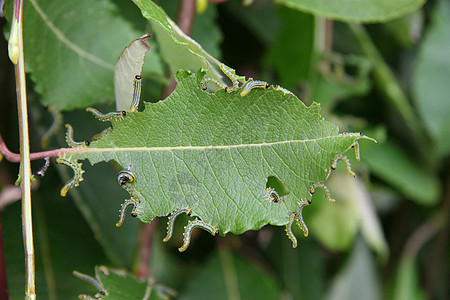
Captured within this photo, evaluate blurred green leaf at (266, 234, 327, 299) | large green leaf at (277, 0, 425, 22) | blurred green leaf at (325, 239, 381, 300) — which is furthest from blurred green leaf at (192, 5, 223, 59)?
blurred green leaf at (325, 239, 381, 300)

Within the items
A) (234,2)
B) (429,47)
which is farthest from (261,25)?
(429,47)

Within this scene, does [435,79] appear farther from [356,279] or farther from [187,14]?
[187,14]

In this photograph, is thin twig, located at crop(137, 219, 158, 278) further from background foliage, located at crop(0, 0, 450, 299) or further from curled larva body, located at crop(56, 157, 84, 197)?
curled larva body, located at crop(56, 157, 84, 197)

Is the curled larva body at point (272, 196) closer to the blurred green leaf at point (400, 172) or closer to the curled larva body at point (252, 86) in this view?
the curled larva body at point (252, 86)

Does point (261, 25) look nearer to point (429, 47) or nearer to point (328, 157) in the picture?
point (429, 47)

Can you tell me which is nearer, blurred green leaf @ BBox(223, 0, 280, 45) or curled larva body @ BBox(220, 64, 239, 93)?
curled larva body @ BBox(220, 64, 239, 93)

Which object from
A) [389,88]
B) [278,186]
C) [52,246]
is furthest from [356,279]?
[52,246]

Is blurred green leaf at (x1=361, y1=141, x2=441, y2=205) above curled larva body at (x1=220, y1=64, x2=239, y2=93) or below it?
above
